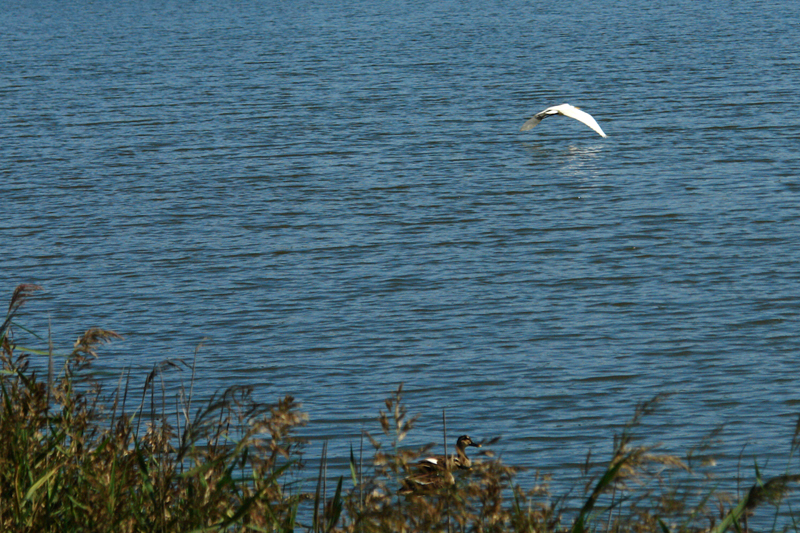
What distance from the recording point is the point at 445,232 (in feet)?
44.7

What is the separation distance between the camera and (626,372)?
8.85m

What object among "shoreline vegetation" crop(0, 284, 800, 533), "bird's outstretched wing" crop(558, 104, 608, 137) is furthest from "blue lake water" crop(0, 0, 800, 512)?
"shoreline vegetation" crop(0, 284, 800, 533)

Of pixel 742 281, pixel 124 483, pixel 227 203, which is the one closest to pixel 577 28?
pixel 227 203

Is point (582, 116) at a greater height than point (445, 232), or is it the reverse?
point (582, 116)

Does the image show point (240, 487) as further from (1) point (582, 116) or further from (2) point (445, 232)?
(1) point (582, 116)

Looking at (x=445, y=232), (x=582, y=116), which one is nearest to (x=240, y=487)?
(x=445, y=232)

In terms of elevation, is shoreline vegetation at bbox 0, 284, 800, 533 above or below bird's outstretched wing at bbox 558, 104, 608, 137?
below

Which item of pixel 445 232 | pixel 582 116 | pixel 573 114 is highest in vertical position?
pixel 573 114

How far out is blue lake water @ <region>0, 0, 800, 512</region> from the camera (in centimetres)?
868

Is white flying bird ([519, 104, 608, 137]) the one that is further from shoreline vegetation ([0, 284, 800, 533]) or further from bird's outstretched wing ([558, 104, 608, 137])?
shoreline vegetation ([0, 284, 800, 533])

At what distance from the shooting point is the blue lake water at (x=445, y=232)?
342 inches

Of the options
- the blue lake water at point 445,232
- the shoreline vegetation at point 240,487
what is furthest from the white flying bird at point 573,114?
the shoreline vegetation at point 240,487

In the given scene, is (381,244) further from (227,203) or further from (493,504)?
(493,504)

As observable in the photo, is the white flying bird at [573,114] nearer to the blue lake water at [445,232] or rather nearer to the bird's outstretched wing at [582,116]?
the bird's outstretched wing at [582,116]
